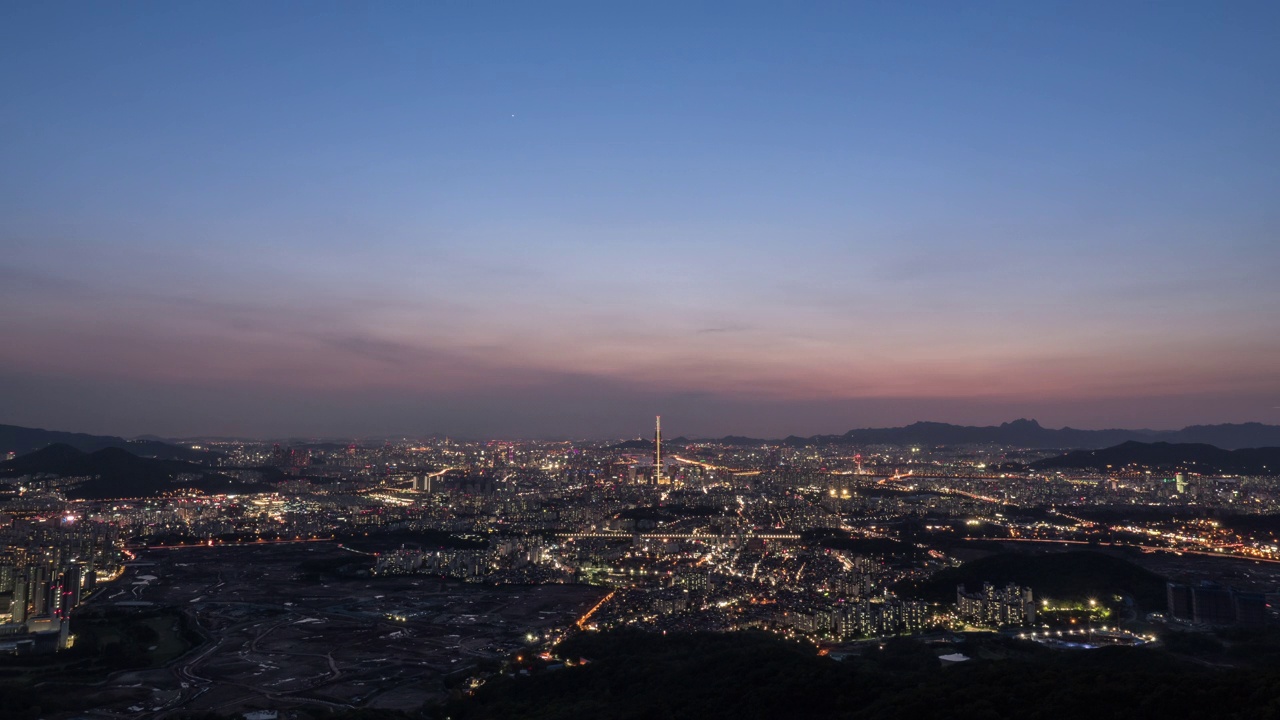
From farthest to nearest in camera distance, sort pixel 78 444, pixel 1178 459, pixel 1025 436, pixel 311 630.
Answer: pixel 1025 436 → pixel 78 444 → pixel 1178 459 → pixel 311 630

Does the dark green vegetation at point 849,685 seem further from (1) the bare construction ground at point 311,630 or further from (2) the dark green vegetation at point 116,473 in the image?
(2) the dark green vegetation at point 116,473

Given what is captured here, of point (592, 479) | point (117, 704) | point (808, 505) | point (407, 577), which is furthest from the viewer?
point (592, 479)

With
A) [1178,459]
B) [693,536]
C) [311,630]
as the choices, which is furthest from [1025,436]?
[311,630]

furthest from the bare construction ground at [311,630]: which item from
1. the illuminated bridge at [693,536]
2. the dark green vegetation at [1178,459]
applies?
the dark green vegetation at [1178,459]

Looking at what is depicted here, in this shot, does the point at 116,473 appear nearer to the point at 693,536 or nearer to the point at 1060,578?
the point at 693,536

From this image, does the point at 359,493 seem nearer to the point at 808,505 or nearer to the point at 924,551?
the point at 808,505

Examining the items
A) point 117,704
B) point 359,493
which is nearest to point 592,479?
point 359,493

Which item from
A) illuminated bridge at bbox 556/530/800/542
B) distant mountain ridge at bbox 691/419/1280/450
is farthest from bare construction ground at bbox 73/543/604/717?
distant mountain ridge at bbox 691/419/1280/450
